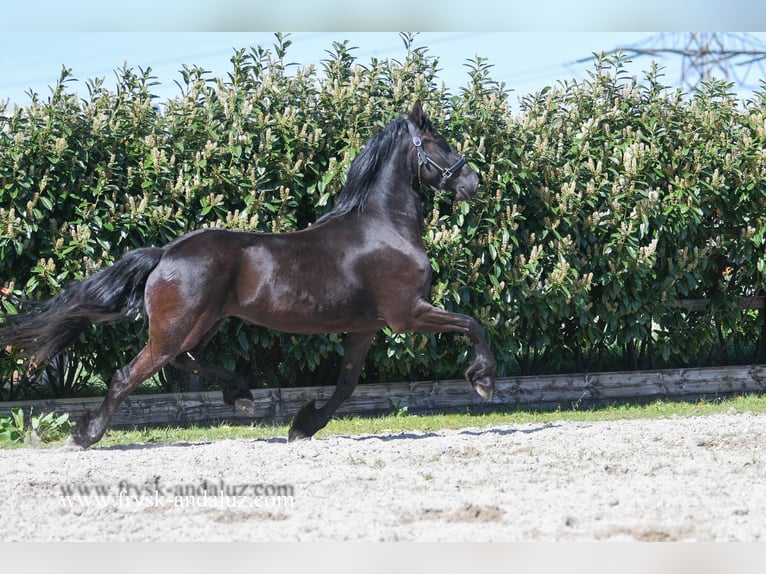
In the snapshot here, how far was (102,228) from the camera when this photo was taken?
804cm

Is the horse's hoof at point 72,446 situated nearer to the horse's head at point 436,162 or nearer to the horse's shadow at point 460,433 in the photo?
the horse's shadow at point 460,433

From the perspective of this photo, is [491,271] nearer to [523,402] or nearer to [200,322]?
[523,402]

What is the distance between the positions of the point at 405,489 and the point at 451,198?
3915 millimetres

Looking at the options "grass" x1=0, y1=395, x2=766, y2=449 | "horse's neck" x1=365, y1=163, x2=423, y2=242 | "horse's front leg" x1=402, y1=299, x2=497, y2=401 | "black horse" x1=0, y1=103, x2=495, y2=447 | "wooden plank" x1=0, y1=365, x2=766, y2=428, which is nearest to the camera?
"black horse" x1=0, y1=103, x2=495, y2=447

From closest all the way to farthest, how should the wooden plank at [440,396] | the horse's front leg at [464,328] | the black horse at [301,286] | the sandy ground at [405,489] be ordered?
the sandy ground at [405,489] → the black horse at [301,286] → the horse's front leg at [464,328] → the wooden plank at [440,396]

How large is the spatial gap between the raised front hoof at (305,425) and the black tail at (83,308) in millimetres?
1364

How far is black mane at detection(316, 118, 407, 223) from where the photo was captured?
7047 millimetres

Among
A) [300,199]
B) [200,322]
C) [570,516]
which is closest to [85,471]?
[200,322]

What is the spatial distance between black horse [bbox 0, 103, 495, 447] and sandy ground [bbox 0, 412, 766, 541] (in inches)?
23.8

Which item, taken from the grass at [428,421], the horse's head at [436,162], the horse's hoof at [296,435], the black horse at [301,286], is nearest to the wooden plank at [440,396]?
the grass at [428,421]

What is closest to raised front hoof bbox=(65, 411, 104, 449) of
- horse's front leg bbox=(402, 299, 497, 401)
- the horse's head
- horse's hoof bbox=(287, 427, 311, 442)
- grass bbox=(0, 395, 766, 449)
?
grass bbox=(0, 395, 766, 449)

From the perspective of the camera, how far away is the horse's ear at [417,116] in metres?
7.14

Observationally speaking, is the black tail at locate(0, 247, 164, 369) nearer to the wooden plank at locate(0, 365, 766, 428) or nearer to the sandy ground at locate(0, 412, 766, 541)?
the sandy ground at locate(0, 412, 766, 541)

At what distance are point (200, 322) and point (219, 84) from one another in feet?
9.52
